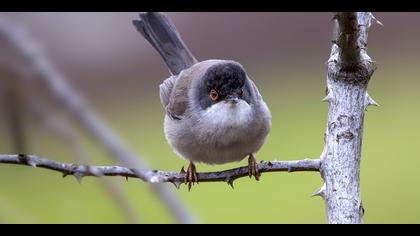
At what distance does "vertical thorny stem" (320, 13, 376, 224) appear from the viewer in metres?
2.47

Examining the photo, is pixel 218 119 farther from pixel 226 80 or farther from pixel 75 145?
pixel 75 145

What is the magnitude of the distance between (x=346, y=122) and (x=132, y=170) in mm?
1030

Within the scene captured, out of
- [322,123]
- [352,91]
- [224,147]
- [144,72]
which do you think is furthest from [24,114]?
[144,72]

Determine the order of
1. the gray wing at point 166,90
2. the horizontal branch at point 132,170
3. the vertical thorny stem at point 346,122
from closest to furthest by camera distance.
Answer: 1. the horizontal branch at point 132,170
2. the vertical thorny stem at point 346,122
3. the gray wing at point 166,90

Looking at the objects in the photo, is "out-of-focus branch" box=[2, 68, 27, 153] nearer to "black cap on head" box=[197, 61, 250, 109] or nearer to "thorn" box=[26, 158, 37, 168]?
"thorn" box=[26, 158, 37, 168]

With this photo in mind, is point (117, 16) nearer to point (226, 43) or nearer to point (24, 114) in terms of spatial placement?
point (226, 43)

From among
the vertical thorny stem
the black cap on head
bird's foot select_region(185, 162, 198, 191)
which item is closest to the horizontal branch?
the vertical thorny stem

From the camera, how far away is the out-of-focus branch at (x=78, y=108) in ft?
5.82

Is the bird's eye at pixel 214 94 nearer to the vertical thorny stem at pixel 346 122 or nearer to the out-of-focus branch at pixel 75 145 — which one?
the vertical thorny stem at pixel 346 122

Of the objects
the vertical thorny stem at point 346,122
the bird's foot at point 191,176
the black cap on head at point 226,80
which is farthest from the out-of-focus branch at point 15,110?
the black cap on head at point 226,80

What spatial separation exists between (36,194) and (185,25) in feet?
13.9

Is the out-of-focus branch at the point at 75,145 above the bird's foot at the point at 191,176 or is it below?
below

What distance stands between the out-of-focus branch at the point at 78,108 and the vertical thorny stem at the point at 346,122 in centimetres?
82

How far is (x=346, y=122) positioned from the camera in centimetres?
271
